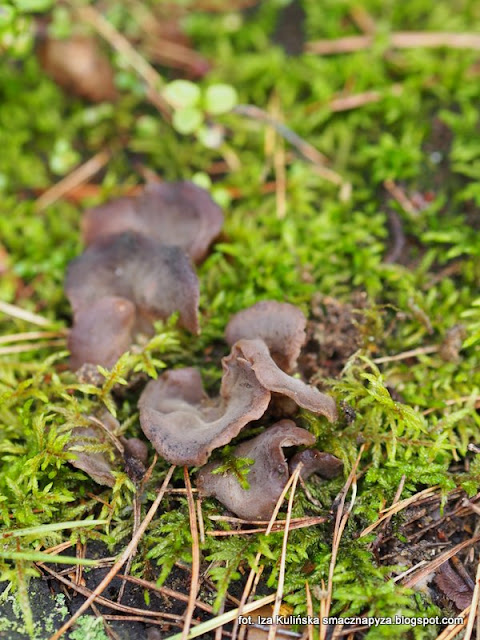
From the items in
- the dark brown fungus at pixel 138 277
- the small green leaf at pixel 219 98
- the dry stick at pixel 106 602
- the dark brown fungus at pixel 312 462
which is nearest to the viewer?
the dry stick at pixel 106 602

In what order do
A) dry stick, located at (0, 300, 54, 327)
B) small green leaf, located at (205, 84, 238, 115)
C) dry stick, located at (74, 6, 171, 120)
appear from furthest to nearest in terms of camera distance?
1. dry stick, located at (74, 6, 171, 120)
2. small green leaf, located at (205, 84, 238, 115)
3. dry stick, located at (0, 300, 54, 327)

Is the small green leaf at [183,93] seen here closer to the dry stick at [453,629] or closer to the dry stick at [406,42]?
the dry stick at [406,42]

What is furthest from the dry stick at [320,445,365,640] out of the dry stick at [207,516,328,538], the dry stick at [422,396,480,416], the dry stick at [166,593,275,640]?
the dry stick at [422,396,480,416]

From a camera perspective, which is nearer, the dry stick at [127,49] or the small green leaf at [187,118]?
the small green leaf at [187,118]

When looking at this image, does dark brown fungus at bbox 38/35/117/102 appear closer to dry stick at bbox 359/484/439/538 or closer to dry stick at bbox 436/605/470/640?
dry stick at bbox 359/484/439/538

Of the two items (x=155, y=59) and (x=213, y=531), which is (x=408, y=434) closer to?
(x=213, y=531)

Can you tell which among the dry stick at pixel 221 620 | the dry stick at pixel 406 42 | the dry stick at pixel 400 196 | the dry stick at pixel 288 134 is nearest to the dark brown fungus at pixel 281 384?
the dry stick at pixel 221 620
